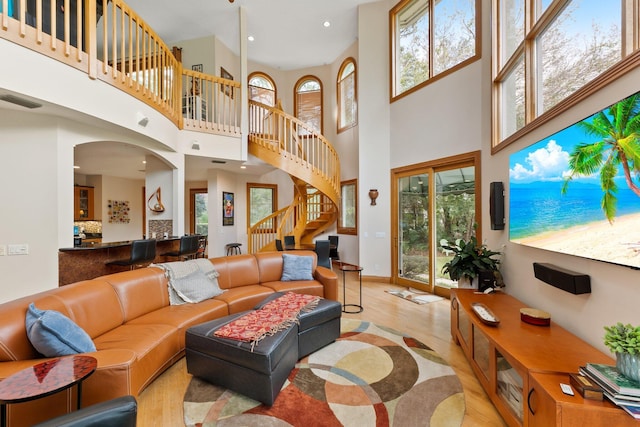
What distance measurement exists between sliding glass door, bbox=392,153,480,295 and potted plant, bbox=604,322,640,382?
287 cm

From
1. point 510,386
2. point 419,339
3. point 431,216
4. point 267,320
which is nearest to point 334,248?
point 431,216

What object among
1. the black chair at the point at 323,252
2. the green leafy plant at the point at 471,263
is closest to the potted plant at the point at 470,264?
the green leafy plant at the point at 471,263

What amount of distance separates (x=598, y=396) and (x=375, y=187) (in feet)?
14.9

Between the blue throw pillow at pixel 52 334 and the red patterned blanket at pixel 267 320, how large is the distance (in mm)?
847

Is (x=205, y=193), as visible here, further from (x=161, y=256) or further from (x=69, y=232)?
(x=69, y=232)

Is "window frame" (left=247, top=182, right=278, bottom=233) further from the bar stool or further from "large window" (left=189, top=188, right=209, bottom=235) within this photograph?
"large window" (left=189, top=188, right=209, bottom=235)

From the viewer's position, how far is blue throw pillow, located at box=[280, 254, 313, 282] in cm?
400

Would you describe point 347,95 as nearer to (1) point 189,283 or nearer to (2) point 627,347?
(1) point 189,283

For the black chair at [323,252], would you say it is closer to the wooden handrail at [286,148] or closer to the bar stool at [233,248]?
the wooden handrail at [286,148]

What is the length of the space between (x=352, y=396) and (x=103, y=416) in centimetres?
156

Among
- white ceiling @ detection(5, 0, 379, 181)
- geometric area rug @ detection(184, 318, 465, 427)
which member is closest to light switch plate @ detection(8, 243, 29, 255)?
white ceiling @ detection(5, 0, 379, 181)

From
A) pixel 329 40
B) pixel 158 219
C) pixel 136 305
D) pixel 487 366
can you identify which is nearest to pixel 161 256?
pixel 158 219

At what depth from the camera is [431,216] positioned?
4777 millimetres

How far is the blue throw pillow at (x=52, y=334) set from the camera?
1627 mm
